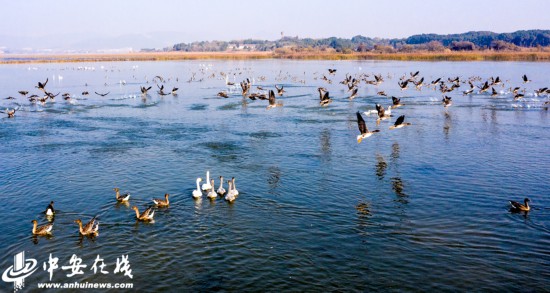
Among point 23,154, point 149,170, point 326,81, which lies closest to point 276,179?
point 149,170

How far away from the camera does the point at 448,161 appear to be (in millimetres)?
25875

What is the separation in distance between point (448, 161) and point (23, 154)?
2490 cm

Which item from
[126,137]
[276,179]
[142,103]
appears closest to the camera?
[276,179]

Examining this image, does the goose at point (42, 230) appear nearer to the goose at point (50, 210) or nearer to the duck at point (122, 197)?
the goose at point (50, 210)

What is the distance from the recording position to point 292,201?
65.3ft

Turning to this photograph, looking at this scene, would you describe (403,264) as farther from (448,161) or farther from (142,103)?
(142,103)

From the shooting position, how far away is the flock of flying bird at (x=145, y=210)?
16.6 meters

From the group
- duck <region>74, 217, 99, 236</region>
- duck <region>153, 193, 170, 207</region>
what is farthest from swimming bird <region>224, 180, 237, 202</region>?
duck <region>74, 217, 99, 236</region>

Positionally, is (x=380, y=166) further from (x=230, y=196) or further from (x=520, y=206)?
(x=230, y=196)
